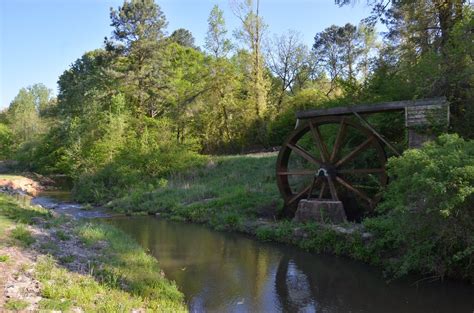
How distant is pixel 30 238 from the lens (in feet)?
28.0

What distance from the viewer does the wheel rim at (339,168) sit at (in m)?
12.7

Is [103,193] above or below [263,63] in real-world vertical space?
below

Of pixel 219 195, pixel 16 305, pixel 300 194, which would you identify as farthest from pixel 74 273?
pixel 219 195

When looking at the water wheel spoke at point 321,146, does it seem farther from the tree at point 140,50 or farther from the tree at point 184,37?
the tree at point 184,37

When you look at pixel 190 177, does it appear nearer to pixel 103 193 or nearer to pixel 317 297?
pixel 103 193

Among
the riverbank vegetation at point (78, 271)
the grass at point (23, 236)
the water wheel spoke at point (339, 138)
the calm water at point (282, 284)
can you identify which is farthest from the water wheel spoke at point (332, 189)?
the grass at point (23, 236)

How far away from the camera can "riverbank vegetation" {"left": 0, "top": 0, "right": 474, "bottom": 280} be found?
26.1ft

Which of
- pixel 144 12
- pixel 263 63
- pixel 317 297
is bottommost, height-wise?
pixel 317 297

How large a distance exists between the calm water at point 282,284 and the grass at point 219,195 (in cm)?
264

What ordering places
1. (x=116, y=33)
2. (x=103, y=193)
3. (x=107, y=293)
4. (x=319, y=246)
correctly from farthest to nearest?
1. (x=116, y=33)
2. (x=103, y=193)
3. (x=319, y=246)
4. (x=107, y=293)

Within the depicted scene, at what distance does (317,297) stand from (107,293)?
359 centimetres

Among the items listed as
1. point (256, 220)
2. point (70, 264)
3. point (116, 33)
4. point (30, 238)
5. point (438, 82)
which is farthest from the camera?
point (116, 33)

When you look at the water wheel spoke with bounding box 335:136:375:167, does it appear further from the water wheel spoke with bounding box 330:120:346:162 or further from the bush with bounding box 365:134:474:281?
the bush with bounding box 365:134:474:281

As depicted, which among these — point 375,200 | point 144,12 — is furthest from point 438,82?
point 144,12
